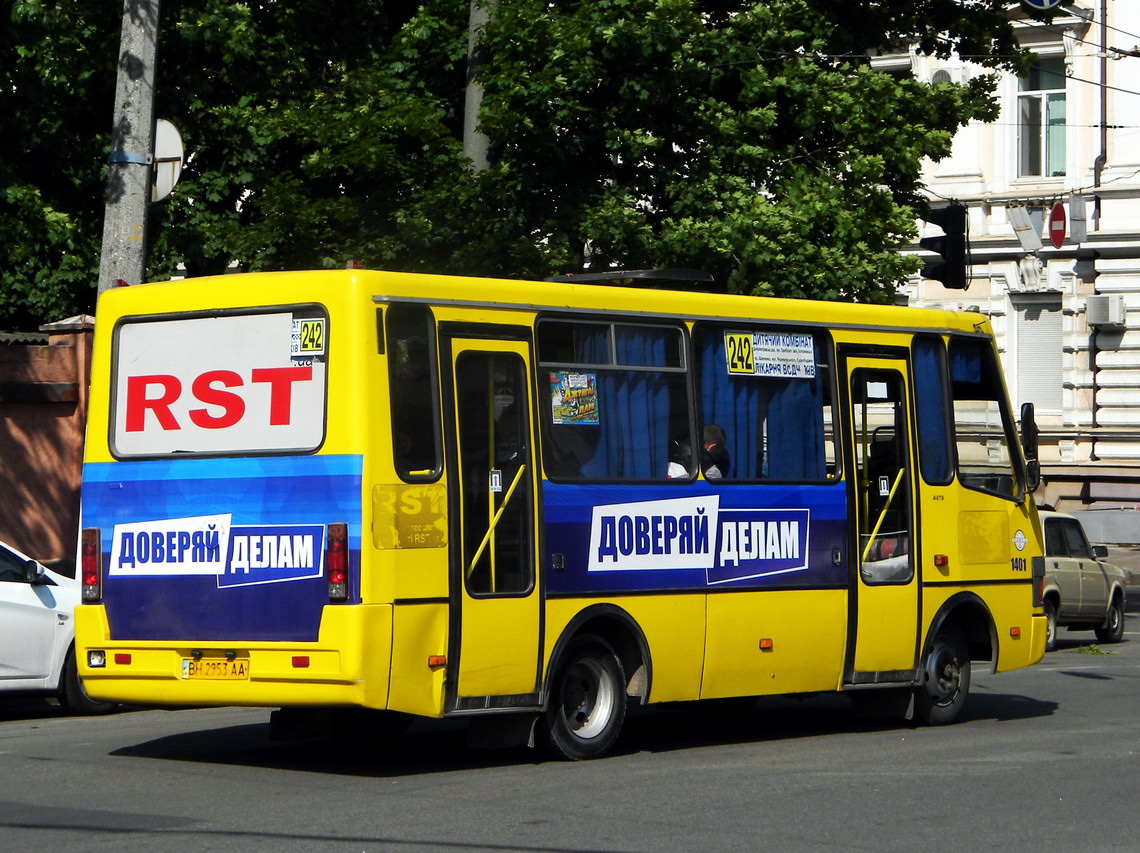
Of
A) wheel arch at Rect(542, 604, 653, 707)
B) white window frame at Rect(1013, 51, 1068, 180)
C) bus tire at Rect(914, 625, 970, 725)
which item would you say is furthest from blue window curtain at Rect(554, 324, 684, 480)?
white window frame at Rect(1013, 51, 1068, 180)

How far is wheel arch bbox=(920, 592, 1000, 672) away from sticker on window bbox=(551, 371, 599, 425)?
3.63 m

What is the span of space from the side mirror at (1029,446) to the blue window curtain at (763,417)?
1.93 meters

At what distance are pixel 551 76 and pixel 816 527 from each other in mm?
7762

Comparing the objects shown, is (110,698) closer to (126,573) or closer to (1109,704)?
(126,573)

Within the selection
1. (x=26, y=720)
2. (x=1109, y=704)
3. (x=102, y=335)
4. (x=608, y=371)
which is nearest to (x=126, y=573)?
(x=102, y=335)

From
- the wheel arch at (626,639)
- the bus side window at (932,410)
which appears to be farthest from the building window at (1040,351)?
the wheel arch at (626,639)

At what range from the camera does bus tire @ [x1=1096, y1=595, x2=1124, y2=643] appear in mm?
22172

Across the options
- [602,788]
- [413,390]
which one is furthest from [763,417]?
[602,788]

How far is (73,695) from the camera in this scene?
46.5 ft

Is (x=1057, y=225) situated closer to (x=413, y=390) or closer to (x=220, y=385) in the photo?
(x=413, y=390)

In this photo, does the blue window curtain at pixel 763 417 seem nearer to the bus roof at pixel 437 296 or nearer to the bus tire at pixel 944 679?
the bus roof at pixel 437 296

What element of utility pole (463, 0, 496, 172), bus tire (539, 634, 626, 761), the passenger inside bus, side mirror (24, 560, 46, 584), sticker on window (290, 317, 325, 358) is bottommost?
bus tire (539, 634, 626, 761)

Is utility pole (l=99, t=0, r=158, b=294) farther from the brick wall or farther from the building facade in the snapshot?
the building facade

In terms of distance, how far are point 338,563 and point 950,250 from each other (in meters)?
9.69
